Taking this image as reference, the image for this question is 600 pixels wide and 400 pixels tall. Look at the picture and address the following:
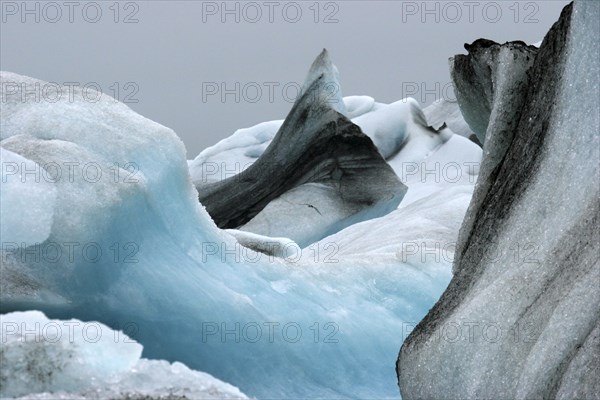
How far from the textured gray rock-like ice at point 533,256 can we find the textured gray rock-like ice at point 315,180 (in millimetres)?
6330

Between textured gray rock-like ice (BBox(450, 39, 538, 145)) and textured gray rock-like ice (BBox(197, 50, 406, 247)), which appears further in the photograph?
textured gray rock-like ice (BBox(197, 50, 406, 247))

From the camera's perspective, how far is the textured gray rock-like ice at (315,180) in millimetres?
11258

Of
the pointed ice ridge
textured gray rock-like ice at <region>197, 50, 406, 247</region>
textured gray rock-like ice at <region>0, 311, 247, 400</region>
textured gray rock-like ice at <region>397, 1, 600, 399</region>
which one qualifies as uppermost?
textured gray rock-like ice at <region>397, 1, 600, 399</region>

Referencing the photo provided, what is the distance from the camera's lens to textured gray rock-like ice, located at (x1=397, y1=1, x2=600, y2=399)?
3803 millimetres

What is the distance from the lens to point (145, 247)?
553 centimetres

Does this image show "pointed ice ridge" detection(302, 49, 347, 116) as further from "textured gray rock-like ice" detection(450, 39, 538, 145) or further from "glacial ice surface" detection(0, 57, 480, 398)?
"textured gray rock-like ice" detection(450, 39, 538, 145)

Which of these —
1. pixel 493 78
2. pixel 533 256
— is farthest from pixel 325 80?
pixel 533 256

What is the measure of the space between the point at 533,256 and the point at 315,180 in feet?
24.7

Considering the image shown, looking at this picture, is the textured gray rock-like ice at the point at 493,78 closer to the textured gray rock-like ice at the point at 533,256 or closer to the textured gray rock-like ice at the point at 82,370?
the textured gray rock-like ice at the point at 533,256

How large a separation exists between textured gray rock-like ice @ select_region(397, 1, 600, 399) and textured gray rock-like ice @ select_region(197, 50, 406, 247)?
633 cm

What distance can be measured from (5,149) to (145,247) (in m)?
0.87

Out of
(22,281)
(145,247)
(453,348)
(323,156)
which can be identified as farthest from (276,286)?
(323,156)

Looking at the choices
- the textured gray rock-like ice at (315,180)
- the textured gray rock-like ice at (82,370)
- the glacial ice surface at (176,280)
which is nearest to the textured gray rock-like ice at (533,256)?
the textured gray rock-like ice at (82,370)

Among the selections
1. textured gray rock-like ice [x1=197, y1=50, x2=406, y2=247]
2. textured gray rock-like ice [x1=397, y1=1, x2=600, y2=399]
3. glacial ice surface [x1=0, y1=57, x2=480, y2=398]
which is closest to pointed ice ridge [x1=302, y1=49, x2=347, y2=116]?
textured gray rock-like ice [x1=197, y1=50, x2=406, y2=247]
